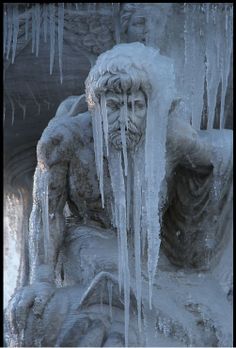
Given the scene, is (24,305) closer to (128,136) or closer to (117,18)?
(128,136)

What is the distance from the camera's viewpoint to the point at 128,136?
284 inches

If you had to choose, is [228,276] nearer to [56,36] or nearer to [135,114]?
[135,114]

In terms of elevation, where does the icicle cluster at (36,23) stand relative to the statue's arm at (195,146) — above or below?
above

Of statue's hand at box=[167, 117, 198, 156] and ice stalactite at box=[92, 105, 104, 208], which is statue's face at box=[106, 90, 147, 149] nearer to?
ice stalactite at box=[92, 105, 104, 208]

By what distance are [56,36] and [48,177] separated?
0.98m

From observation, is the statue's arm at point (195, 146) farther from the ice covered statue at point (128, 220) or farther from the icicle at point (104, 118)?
the icicle at point (104, 118)

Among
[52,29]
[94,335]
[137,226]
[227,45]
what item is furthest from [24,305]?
[227,45]

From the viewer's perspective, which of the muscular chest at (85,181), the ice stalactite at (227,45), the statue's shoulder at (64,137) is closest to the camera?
the statue's shoulder at (64,137)

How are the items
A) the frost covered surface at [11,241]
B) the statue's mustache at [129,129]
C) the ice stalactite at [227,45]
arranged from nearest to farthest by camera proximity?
the statue's mustache at [129,129], the ice stalactite at [227,45], the frost covered surface at [11,241]

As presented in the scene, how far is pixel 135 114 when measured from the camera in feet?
23.6

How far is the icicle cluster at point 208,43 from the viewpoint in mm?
7961

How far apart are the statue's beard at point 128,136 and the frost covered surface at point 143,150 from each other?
0.09ft

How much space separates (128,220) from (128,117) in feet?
1.71

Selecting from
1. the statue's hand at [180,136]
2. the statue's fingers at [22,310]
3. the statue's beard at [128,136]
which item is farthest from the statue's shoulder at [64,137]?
the statue's fingers at [22,310]
